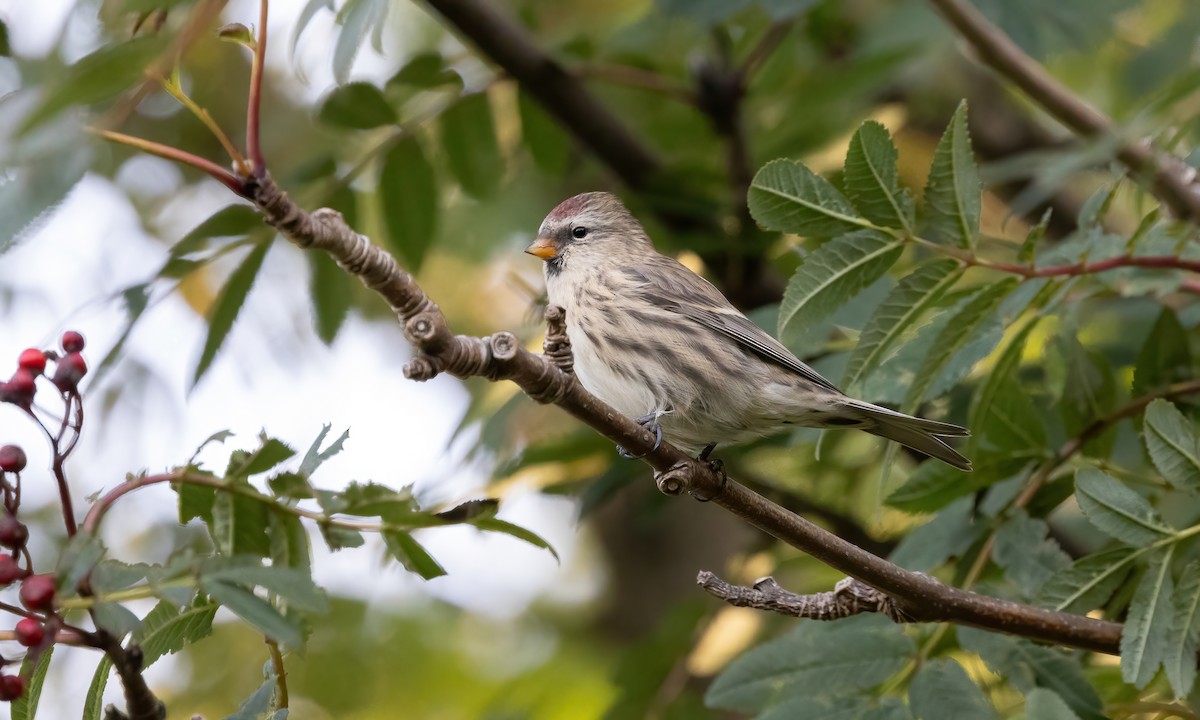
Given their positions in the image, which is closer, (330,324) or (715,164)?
(330,324)

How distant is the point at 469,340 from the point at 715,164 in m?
2.86

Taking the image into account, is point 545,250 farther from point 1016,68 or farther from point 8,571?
point 8,571

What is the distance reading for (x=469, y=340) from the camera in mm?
2004

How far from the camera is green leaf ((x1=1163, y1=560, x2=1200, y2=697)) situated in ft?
7.91

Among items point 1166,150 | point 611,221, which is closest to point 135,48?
point 611,221

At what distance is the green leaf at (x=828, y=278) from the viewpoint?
252cm

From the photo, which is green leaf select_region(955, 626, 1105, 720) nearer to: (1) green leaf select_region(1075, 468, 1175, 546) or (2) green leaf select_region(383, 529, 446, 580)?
(1) green leaf select_region(1075, 468, 1175, 546)

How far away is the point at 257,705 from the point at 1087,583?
1.70 meters

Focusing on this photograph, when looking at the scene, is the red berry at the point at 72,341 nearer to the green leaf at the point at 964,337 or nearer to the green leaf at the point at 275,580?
the green leaf at the point at 275,580

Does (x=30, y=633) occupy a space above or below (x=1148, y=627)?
below

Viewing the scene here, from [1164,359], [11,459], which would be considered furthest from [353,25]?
[1164,359]

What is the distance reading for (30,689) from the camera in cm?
202

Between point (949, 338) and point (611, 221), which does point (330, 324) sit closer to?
point (611, 221)

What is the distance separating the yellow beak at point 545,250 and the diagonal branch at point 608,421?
5.38 ft
